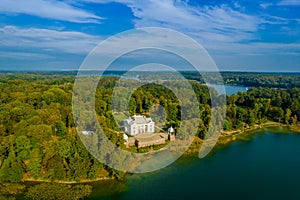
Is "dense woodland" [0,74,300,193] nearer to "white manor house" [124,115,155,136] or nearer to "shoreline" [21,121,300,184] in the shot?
"shoreline" [21,121,300,184]

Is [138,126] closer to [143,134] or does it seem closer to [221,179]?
[143,134]

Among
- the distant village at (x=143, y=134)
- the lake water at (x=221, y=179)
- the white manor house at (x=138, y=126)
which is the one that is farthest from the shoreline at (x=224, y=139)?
the white manor house at (x=138, y=126)

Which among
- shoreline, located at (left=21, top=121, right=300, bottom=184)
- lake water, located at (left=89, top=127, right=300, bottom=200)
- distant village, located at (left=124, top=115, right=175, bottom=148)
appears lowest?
lake water, located at (left=89, top=127, right=300, bottom=200)

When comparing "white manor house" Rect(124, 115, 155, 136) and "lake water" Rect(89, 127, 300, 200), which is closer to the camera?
"lake water" Rect(89, 127, 300, 200)

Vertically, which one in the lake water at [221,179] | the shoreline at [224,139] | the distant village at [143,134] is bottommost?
the lake water at [221,179]

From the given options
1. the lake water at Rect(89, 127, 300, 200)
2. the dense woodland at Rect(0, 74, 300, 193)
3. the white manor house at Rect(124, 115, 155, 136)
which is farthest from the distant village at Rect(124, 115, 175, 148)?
the lake water at Rect(89, 127, 300, 200)

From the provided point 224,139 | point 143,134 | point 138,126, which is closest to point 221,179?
point 143,134

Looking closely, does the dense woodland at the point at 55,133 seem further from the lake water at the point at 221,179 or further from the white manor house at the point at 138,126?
the lake water at the point at 221,179
